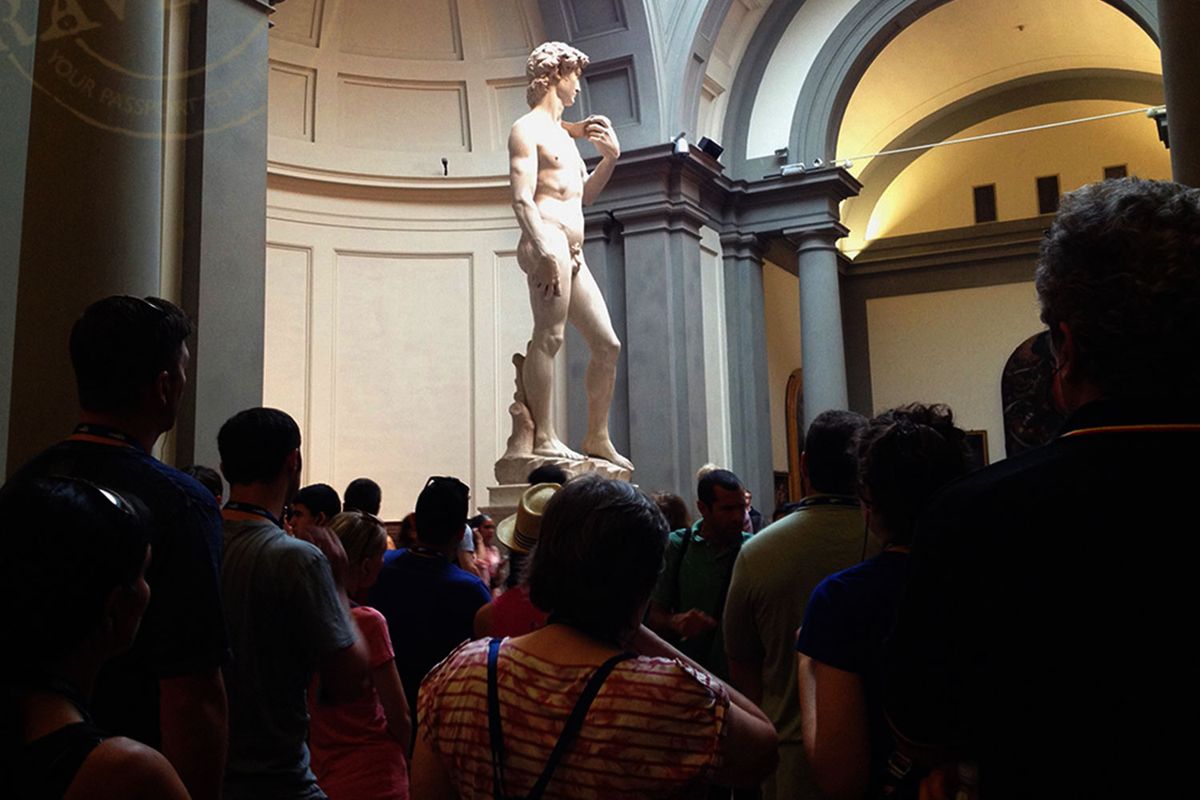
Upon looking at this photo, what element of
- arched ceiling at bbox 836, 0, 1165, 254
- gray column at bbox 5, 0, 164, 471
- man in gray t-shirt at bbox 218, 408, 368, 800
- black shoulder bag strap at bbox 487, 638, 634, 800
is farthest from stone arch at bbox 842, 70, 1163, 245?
black shoulder bag strap at bbox 487, 638, 634, 800

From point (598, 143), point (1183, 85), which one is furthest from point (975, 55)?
point (1183, 85)

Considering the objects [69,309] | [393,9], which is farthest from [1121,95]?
[69,309]

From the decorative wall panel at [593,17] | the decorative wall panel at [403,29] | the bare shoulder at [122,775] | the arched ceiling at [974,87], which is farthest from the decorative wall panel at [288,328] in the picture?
the bare shoulder at [122,775]

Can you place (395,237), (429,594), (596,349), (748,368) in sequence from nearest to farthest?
(429,594) < (596,349) < (395,237) < (748,368)

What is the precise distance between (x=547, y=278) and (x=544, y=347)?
451mm

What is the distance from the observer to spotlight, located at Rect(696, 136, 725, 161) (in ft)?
35.7

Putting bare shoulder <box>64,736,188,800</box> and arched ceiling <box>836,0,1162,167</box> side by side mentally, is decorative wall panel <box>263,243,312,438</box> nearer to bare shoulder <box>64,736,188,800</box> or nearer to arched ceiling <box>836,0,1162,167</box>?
arched ceiling <box>836,0,1162,167</box>

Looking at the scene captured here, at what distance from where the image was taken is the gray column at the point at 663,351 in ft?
33.9

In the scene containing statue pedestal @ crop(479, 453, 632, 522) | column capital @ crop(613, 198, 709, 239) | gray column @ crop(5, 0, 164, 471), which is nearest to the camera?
gray column @ crop(5, 0, 164, 471)

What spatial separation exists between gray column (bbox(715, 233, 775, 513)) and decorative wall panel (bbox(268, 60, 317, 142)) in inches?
174

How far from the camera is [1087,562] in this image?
1.20 metres

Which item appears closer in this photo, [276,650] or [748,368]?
[276,650]

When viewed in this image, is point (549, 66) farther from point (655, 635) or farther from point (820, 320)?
point (655, 635)

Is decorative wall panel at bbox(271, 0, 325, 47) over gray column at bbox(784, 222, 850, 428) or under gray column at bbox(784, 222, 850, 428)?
over
